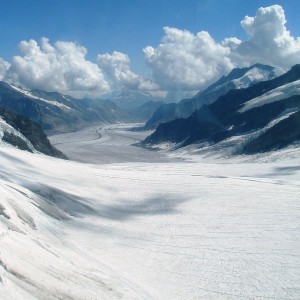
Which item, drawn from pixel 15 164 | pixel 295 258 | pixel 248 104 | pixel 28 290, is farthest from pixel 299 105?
pixel 28 290

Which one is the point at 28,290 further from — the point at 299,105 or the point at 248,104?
the point at 248,104

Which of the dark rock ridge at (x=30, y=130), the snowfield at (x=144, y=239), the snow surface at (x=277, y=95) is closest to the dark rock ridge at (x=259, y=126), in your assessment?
the snow surface at (x=277, y=95)

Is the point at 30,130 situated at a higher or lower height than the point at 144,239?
higher

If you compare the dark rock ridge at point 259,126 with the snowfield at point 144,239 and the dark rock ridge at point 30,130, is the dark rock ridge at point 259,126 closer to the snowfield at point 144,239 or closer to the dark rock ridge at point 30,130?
the dark rock ridge at point 30,130

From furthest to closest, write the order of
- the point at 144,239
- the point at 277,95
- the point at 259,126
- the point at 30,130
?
the point at 277,95
the point at 259,126
the point at 30,130
the point at 144,239

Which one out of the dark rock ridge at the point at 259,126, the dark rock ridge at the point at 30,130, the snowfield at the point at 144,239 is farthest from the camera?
the dark rock ridge at the point at 259,126

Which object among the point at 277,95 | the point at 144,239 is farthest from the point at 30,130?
the point at 277,95

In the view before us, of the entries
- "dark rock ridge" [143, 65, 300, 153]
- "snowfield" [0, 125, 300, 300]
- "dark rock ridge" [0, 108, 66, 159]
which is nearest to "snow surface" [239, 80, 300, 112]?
"dark rock ridge" [143, 65, 300, 153]

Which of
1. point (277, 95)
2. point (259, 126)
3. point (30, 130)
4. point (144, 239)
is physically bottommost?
point (144, 239)

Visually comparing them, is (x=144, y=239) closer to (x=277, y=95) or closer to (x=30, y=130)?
(x=30, y=130)
